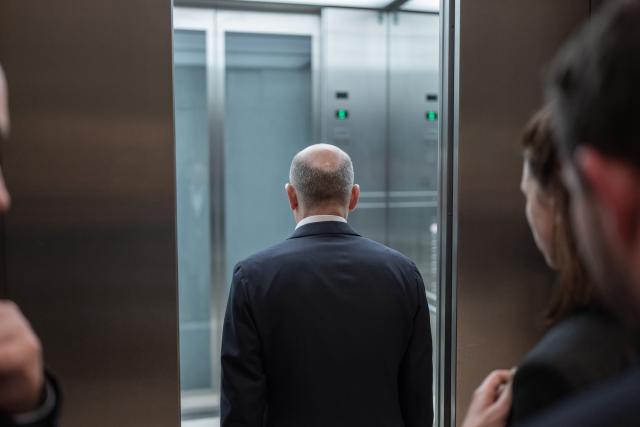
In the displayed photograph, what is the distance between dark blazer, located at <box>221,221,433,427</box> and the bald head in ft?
0.48

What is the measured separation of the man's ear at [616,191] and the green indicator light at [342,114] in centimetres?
305

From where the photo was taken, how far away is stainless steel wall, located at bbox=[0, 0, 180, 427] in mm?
2062

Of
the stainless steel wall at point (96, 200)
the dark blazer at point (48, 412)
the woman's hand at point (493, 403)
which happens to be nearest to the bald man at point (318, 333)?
the stainless steel wall at point (96, 200)

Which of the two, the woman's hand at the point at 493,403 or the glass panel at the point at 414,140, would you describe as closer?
the woman's hand at the point at 493,403

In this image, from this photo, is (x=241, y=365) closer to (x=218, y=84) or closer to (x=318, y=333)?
(x=318, y=333)

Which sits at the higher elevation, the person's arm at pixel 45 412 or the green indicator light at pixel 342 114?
the green indicator light at pixel 342 114

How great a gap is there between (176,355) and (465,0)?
185 centimetres

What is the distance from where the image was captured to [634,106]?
1.66 ft

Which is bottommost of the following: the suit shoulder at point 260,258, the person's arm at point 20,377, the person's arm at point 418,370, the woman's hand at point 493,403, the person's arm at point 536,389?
the person's arm at point 418,370

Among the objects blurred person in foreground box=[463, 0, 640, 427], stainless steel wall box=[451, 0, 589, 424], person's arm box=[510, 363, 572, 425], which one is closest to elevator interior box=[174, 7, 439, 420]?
stainless steel wall box=[451, 0, 589, 424]

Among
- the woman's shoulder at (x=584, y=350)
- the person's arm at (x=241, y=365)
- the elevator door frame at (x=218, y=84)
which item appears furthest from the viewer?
the elevator door frame at (x=218, y=84)

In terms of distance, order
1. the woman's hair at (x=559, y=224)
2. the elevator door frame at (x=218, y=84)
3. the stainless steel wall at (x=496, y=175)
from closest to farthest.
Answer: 1. the woman's hair at (x=559, y=224)
2. the stainless steel wall at (x=496, y=175)
3. the elevator door frame at (x=218, y=84)

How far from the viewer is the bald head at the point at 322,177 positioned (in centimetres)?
198

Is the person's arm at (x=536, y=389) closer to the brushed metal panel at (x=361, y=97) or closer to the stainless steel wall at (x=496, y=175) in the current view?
the stainless steel wall at (x=496, y=175)
